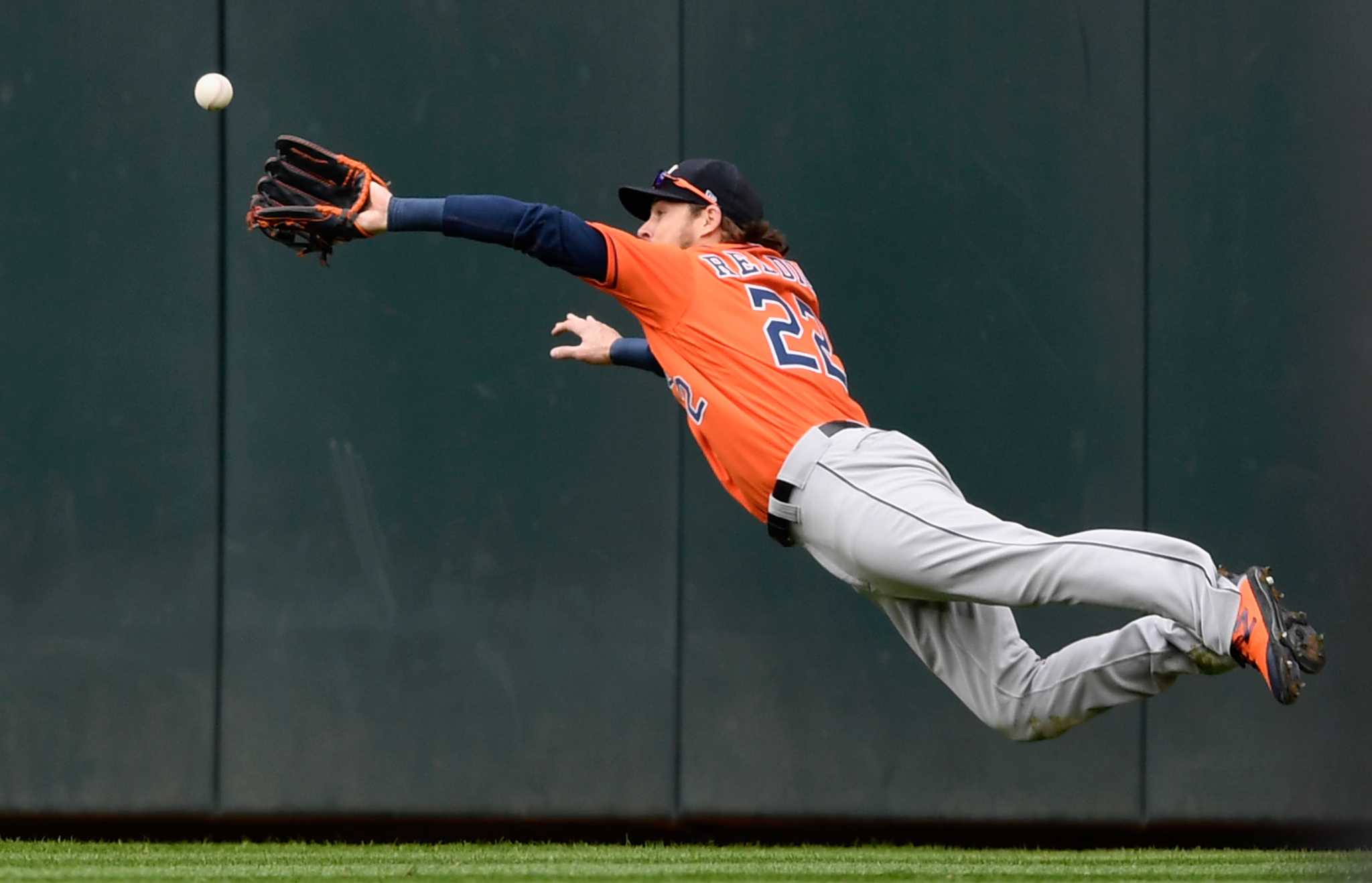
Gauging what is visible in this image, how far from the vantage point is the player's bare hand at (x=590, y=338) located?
4.22 m

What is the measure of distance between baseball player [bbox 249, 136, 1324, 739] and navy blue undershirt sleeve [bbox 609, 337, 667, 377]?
1.19 ft

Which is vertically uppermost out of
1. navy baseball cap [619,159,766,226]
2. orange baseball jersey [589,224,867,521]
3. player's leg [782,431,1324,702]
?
navy baseball cap [619,159,766,226]

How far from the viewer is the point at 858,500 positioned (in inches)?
135

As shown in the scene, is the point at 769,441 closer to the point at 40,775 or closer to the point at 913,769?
the point at 913,769

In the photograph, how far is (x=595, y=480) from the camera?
5.74 meters

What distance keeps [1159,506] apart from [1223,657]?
2.66 m

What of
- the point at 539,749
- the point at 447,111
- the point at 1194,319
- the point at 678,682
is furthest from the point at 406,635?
the point at 1194,319

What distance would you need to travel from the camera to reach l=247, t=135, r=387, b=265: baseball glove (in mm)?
3555

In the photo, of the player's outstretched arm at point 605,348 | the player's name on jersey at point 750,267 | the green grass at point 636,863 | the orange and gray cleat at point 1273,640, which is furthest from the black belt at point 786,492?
the green grass at point 636,863

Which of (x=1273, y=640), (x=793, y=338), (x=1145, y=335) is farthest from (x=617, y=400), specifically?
(x=1273, y=640)

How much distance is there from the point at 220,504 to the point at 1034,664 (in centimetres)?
316

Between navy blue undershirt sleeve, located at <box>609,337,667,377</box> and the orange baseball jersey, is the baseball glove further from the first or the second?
navy blue undershirt sleeve, located at <box>609,337,667,377</box>

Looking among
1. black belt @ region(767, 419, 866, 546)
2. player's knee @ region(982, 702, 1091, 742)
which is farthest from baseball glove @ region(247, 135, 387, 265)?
player's knee @ region(982, 702, 1091, 742)

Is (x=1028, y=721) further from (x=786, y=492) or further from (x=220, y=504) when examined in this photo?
(x=220, y=504)
